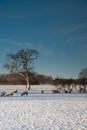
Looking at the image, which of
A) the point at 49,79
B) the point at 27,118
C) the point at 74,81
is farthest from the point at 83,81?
the point at 27,118

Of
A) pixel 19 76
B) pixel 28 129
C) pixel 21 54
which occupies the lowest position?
pixel 28 129

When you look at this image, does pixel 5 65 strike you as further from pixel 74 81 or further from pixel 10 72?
pixel 74 81

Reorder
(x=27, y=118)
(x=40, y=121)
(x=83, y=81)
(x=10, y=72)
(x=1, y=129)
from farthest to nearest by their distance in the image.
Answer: (x=83, y=81) < (x=10, y=72) < (x=27, y=118) < (x=40, y=121) < (x=1, y=129)

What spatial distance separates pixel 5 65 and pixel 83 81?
64.4 feet

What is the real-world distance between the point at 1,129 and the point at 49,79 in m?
93.3

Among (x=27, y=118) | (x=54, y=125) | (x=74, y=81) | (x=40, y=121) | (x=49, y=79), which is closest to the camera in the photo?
(x=54, y=125)

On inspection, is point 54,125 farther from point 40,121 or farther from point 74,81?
point 74,81

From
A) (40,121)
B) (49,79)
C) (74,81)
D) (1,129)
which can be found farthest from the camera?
(49,79)

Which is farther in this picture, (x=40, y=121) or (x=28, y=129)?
(x=40, y=121)

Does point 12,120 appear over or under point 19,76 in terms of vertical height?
under

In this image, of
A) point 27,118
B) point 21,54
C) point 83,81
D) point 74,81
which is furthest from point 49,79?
point 27,118

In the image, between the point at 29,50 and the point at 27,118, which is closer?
the point at 27,118

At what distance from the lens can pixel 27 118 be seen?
51.9ft

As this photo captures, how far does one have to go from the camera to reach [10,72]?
6056 centimetres
